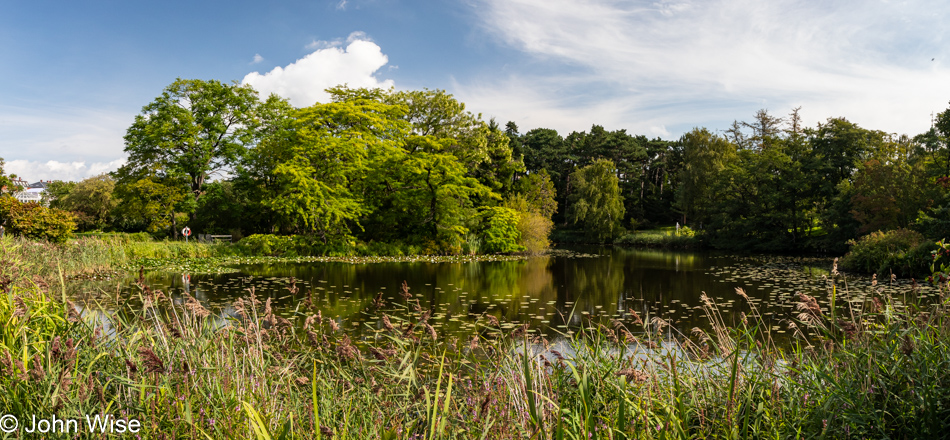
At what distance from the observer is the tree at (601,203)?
32.9m

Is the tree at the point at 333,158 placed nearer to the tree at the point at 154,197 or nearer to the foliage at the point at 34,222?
the tree at the point at 154,197

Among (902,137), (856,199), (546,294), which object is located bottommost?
(546,294)

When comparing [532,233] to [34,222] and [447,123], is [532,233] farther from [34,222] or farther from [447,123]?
[34,222]

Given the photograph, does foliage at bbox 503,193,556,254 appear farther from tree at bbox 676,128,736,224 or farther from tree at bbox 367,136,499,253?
tree at bbox 676,128,736,224

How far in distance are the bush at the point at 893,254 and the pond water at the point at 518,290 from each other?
3.84ft

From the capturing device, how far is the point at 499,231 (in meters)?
23.9

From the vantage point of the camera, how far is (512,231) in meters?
24.5

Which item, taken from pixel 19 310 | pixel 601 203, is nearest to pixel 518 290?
pixel 19 310

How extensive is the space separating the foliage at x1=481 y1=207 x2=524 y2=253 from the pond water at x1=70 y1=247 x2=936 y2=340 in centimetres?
520

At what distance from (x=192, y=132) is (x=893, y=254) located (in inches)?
1018

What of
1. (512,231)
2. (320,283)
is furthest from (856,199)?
(320,283)

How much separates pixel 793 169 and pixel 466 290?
23.1 m

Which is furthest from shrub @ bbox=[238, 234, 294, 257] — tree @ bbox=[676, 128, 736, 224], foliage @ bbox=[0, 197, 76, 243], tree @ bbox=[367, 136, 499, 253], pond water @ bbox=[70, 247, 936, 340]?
tree @ bbox=[676, 128, 736, 224]

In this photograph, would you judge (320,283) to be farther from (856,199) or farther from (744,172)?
(744,172)
